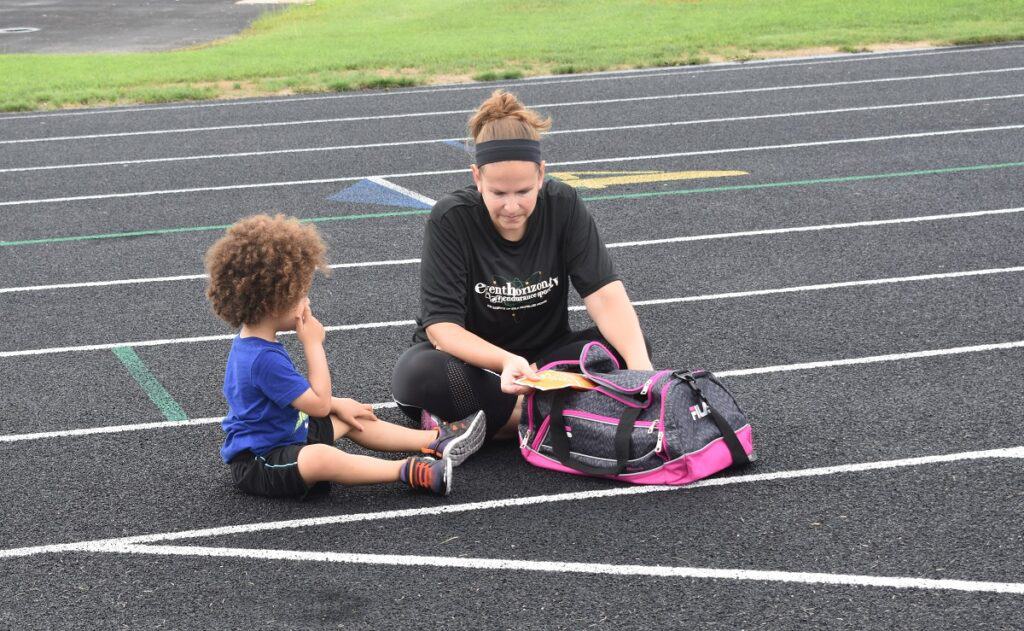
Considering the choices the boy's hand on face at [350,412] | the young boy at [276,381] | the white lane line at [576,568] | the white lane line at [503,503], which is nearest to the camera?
the white lane line at [576,568]

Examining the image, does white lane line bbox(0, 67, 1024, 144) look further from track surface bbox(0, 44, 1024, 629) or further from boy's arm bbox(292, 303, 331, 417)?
boy's arm bbox(292, 303, 331, 417)

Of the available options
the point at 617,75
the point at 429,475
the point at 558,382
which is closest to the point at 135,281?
the point at 429,475

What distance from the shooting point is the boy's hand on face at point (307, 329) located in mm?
4473

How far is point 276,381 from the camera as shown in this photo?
14.2 ft

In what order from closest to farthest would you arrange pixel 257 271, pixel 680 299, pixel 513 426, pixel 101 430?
pixel 257 271 < pixel 513 426 < pixel 101 430 < pixel 680 299

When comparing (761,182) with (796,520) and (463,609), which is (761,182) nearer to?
(796,520)

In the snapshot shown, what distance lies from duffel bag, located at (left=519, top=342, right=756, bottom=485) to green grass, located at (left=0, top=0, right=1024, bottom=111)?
474 inches

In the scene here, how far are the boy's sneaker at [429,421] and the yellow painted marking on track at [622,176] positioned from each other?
526 centimetres

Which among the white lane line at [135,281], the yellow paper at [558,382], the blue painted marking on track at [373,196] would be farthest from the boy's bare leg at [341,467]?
the blue painted marking on track at [373,196]

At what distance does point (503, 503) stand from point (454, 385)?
614 millimetres

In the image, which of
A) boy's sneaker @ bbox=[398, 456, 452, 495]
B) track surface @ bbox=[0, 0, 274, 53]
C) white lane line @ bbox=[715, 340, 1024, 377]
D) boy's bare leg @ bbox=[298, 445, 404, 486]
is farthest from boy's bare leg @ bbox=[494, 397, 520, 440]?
track surface @ bbox=[0, 0, 274, 53]

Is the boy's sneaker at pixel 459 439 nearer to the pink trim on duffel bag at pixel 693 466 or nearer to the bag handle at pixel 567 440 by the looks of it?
the bag handle at pixel 567 440

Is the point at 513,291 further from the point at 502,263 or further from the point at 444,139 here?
the point at 444,139

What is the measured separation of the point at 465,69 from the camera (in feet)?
55.8
